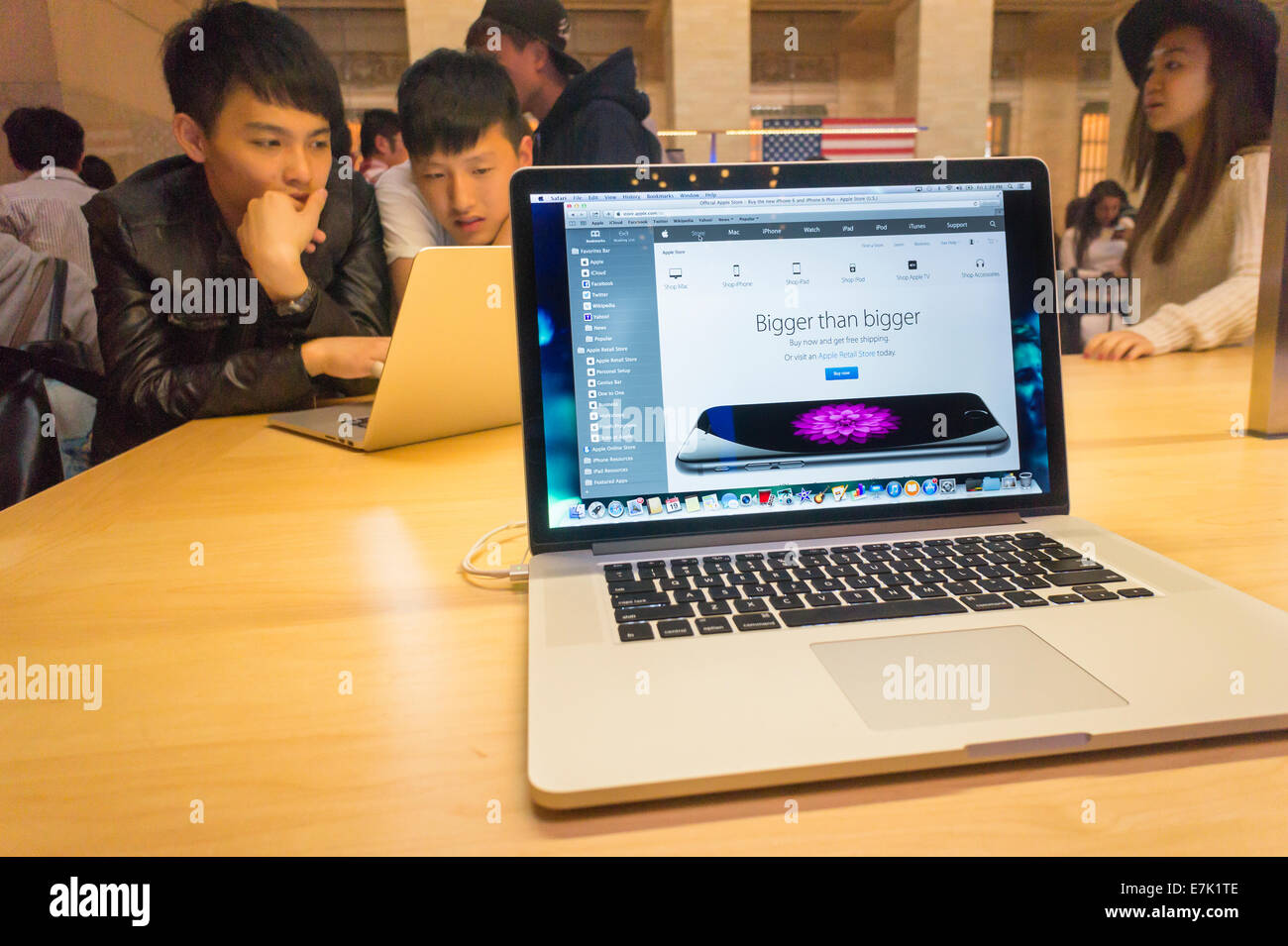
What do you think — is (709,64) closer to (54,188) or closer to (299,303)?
(54,188)

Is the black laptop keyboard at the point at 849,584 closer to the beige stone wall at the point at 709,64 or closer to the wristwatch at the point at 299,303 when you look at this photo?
the wristwatch at the point at 299,303

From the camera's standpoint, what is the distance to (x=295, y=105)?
75.7 inches

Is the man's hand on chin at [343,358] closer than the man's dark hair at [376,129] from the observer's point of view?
Yes

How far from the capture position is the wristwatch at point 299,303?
73.2 inches

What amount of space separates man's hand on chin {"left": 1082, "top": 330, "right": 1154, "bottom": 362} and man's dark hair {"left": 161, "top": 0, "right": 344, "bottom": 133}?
186 centimetres

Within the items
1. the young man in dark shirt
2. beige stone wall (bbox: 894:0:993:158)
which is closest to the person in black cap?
the young man in dark shirt

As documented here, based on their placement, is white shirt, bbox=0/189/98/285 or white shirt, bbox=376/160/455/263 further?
white shirt, bbox=0/189/98/285

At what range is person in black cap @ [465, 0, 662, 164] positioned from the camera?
6.44 feet

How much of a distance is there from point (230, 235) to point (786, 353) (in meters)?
1.70

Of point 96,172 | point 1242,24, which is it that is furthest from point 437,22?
point 1242,24

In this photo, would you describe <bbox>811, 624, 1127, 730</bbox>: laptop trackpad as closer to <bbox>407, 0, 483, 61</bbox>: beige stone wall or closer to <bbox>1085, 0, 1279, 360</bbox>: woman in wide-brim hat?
<bbox>1085, 0, 1279, 360</bbox>: woman in wide-brim hat

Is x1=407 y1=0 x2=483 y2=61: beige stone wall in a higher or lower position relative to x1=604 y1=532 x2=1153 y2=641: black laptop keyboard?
higher

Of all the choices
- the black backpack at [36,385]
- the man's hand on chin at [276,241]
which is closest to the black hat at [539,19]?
the man's hand on chin at [276,241]

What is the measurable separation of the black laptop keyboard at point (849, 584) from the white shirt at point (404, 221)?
5.45 feet
